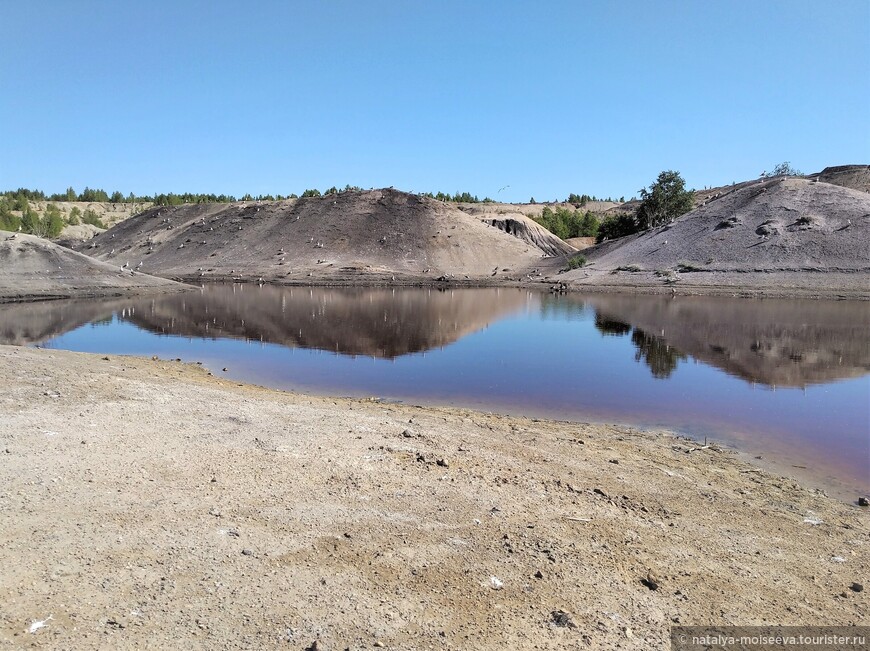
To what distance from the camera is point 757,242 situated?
195 feet

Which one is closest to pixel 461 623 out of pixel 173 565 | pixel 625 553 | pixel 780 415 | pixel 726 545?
pixel 625 553

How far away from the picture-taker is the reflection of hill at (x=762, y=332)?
70.5 feet

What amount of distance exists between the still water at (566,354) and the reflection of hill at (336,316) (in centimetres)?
19

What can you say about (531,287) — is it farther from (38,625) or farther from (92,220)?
(92,220)

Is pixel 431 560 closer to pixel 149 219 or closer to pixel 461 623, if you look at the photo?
pixel 461 623

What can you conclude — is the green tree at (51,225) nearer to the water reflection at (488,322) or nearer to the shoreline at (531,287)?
the shoreline at (531,287)

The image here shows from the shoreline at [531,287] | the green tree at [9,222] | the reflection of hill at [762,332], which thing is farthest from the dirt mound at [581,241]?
the green tree at [9,222]

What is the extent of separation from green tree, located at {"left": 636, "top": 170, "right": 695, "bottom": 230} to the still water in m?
39.9

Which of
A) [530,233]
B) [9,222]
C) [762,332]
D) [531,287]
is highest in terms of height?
[9,222]

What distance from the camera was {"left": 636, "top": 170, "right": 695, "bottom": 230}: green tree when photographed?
3300 inches

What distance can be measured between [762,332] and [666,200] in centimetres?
5824

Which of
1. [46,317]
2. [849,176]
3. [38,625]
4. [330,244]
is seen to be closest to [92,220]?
[330,244]

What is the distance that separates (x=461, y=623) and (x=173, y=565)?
8.90 ft

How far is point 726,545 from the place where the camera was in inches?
271
